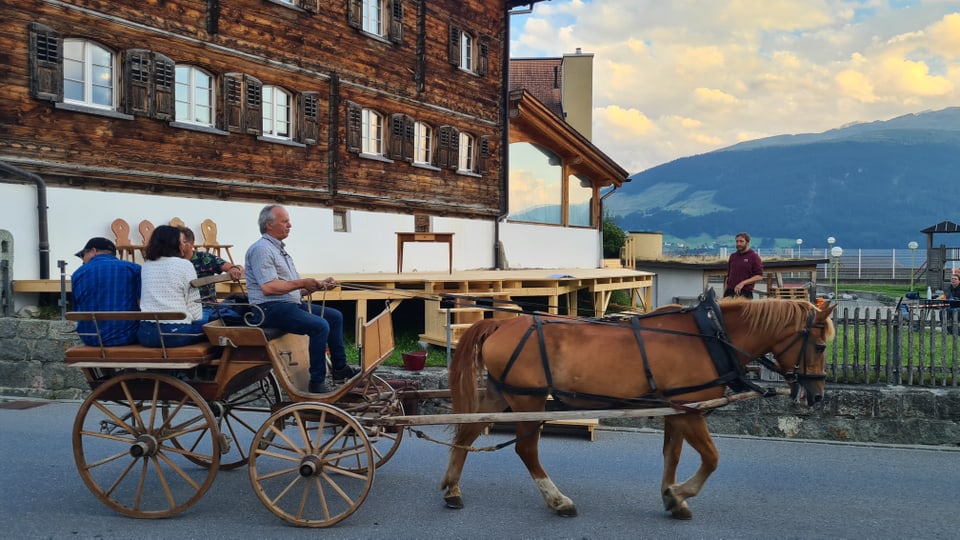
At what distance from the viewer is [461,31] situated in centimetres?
2047

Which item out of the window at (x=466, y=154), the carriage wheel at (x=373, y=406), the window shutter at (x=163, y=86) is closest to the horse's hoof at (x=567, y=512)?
the carriage wheel at (x=373, y=406)

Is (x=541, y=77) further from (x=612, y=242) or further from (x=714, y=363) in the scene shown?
(x=714, y=363)

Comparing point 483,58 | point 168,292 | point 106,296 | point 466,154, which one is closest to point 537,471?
point 168,292

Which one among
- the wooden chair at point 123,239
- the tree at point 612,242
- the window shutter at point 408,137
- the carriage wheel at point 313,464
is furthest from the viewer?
the tree at point 612,242

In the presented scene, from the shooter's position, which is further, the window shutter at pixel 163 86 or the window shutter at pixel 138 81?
the window shutter at pixel 163 86

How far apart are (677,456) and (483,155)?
54.2ft

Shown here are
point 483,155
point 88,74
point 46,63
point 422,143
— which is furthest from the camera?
point 483,155

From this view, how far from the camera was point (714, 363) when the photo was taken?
5.32 m

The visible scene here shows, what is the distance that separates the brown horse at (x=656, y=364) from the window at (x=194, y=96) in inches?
395

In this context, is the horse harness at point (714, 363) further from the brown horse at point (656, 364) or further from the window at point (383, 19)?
the window at point (383, 19)

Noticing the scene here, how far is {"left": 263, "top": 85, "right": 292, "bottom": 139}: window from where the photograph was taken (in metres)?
15.1

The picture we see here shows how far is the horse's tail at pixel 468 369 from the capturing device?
557cm

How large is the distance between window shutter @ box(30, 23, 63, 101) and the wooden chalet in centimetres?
2

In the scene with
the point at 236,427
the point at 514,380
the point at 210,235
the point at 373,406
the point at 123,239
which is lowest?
the point at 236,427
